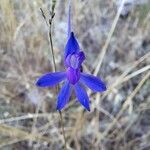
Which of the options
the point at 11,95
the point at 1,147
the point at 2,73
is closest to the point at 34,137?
the point at 1,147

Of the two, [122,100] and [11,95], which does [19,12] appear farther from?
[122,100]

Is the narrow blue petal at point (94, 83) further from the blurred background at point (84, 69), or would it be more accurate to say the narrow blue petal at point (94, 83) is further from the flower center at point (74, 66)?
the blurred background at point (84, 69)

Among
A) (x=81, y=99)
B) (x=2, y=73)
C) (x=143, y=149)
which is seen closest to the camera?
(x=81, y=99)

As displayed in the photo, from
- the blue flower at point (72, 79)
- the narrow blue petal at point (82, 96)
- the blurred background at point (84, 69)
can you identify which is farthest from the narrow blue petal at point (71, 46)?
the blurred background at point (84, 69)

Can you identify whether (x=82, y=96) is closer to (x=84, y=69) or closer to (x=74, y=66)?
(x=74, y=66)

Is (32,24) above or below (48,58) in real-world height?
above

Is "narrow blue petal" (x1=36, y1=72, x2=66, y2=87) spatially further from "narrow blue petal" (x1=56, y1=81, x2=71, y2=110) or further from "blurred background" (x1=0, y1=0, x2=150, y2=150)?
"blurred background" (x1=0, y1=0, x2=150, y2=150)
